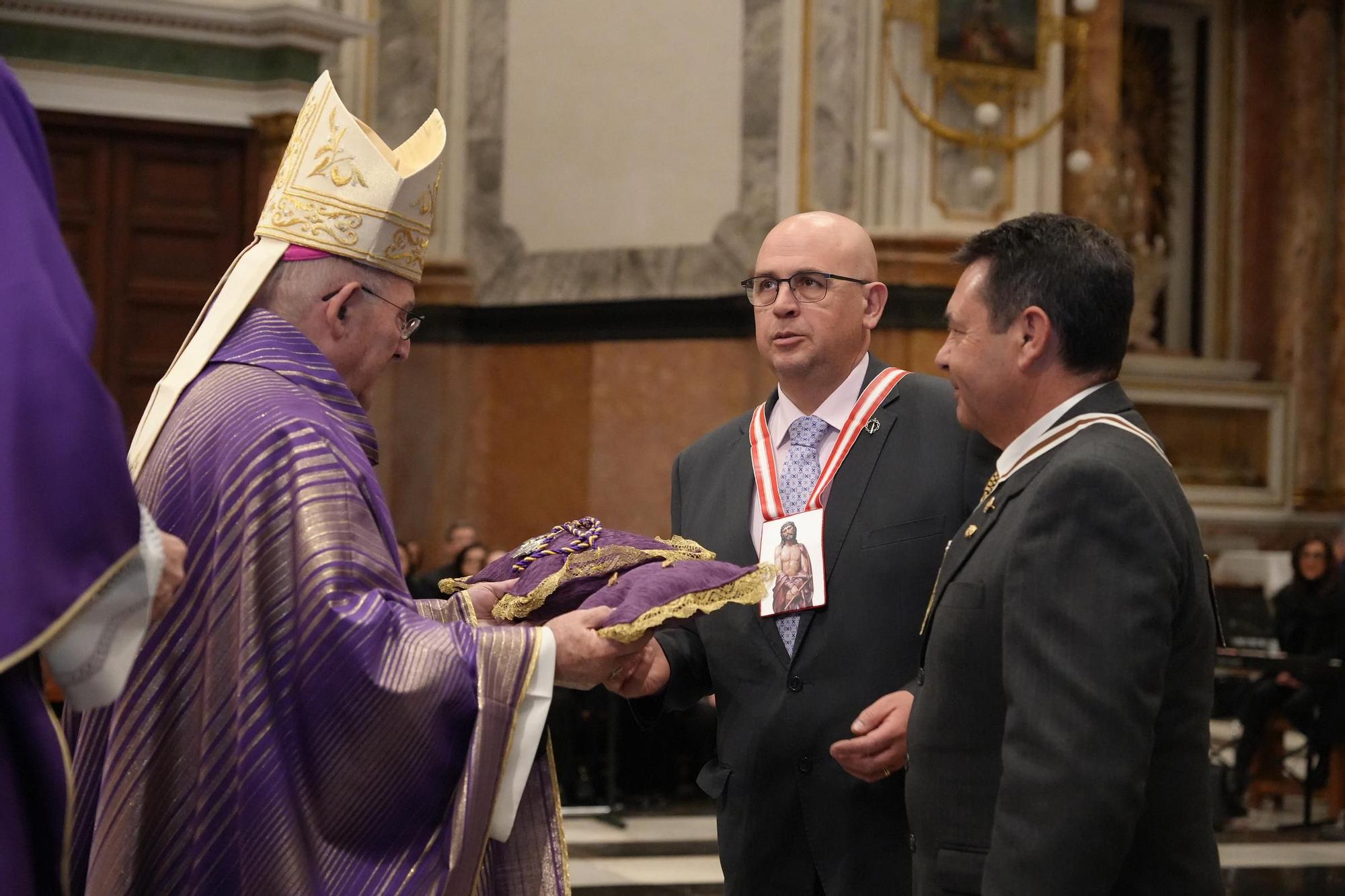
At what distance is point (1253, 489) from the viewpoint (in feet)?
44.1

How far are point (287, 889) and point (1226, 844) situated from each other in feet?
20.5

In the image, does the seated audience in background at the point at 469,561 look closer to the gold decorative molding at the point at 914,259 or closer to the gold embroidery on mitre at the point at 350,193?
the gold decorative molding at the point at 914,259

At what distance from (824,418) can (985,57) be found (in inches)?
280

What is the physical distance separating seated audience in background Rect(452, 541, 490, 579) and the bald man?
5203mm

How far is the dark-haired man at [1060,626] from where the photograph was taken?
223 cm

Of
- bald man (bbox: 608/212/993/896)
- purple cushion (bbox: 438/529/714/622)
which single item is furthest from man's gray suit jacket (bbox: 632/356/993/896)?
purple cushion (bbox: 438/529/714/622)

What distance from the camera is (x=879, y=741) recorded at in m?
2.88

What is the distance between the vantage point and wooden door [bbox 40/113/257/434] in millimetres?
8773

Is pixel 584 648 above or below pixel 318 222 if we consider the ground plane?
Result: below

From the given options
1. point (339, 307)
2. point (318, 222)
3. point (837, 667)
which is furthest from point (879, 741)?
point (318, 222)

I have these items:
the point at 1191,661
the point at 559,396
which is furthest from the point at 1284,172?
the point at 1191,661

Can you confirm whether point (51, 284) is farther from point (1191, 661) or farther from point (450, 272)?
point (450, 272)

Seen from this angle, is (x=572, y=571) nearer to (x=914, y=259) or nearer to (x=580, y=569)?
(x=580, y=569)

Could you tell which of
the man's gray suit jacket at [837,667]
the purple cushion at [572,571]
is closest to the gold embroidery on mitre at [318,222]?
the purple cushion at [572,571]
